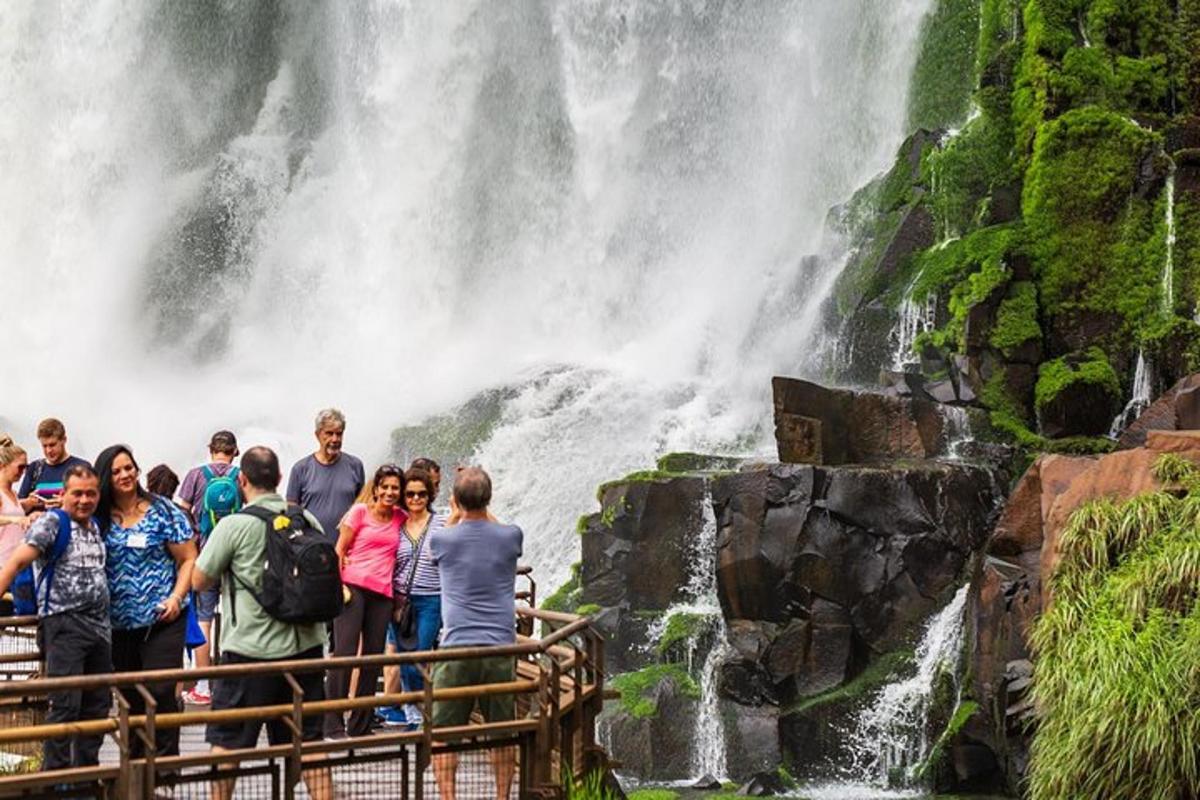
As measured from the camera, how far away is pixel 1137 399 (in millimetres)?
19578

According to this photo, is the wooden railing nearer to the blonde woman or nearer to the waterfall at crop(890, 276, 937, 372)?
the blonde woman

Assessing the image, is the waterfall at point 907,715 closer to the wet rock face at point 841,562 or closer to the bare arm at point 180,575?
the wet rock face at point 841,562

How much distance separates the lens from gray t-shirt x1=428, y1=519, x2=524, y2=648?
7867 millimetres

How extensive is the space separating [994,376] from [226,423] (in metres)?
16.7

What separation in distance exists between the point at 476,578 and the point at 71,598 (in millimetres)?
2026

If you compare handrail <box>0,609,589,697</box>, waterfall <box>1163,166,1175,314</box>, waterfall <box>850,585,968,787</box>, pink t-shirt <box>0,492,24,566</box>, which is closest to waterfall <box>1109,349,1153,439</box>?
waterfall <box>1163,166,1175,314</box>

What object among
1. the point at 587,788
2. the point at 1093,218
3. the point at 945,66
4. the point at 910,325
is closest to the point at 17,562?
the point at 587,788

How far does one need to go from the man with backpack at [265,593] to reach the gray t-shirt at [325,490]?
2.20 metres

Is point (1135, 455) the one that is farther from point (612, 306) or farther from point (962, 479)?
point (612, 306)

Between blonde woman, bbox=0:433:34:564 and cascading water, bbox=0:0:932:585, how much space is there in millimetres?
17557

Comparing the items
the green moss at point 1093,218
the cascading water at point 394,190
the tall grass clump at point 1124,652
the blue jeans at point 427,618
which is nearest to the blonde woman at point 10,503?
the blue jeans at point 427,618

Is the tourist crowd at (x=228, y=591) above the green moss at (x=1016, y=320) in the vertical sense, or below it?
below

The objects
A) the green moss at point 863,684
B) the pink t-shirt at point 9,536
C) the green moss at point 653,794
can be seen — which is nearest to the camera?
the pink t-shirt at point 9,536

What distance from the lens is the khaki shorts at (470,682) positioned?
25.6 ft
